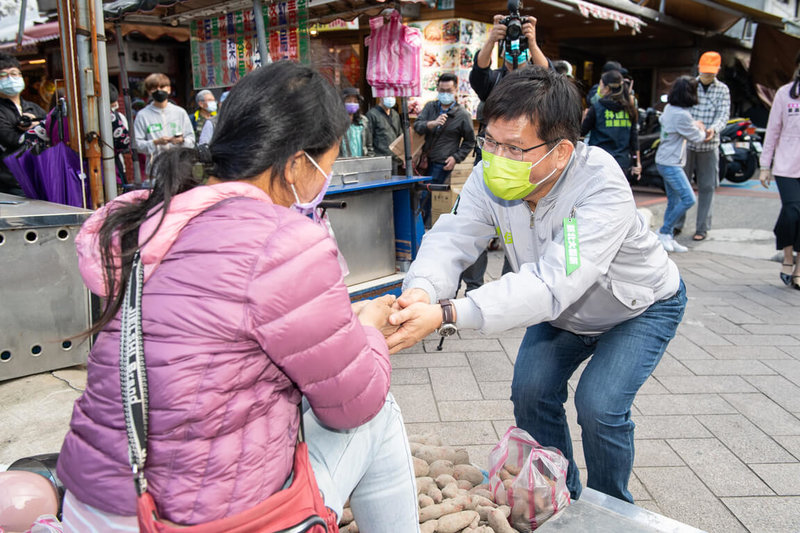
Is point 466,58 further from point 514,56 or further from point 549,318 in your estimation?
point 549,318

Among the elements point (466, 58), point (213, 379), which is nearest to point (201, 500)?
point (213, 379)

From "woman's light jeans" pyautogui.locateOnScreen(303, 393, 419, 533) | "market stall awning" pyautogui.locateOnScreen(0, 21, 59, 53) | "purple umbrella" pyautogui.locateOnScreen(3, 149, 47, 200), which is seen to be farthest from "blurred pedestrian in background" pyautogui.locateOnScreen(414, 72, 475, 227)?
"market stall awning" pyautogui.locateOnScreen(0, 21, 59, 53)

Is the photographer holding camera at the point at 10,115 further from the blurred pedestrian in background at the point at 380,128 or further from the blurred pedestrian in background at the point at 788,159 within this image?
the blurred pedestrian in background at the point at 788,159

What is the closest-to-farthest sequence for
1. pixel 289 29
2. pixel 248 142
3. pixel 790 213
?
1. pixel 248 142
2. pixel 289 29
3. pixel 790 213

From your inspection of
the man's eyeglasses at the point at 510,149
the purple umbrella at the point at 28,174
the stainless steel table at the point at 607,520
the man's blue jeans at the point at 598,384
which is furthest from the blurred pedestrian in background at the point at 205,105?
the stainless steel table at the point at 607,520

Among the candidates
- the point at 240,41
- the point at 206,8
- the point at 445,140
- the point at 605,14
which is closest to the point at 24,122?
the point at 206,8

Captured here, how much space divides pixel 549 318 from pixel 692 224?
7.38m

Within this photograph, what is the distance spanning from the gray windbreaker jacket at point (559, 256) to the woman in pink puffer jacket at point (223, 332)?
62 cm

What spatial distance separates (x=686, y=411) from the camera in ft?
11.2

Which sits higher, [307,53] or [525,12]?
[525,12]

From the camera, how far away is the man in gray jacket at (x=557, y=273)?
76.5 inches

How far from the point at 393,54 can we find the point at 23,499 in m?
4.09

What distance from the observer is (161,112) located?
7.27 metres

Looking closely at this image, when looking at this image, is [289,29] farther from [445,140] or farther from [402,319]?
[402,319]
